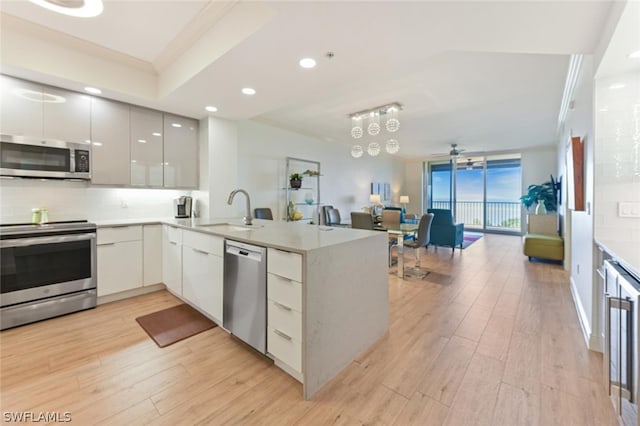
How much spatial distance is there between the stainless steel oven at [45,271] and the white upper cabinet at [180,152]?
3.80 ft

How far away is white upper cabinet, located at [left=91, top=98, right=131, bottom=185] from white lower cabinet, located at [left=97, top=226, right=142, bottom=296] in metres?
0.65

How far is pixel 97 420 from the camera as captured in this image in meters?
1.44

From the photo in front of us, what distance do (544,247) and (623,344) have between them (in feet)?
14.0

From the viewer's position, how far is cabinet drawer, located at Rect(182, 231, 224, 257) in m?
2.29

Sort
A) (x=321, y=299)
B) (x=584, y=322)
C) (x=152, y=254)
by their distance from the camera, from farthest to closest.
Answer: (x=152, y=254) → (x=584, y=322) → (x=321, y=299)

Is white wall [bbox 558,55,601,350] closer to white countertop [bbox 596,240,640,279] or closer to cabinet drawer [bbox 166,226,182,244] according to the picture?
white countertop [bbox 596,240,640,279]

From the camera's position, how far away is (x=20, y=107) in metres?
2.59

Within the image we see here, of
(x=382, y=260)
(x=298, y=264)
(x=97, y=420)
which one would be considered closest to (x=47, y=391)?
(x=97, y=420)

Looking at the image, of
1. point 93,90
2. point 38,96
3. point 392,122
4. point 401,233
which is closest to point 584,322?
point 401,233

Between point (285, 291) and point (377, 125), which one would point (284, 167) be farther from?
point (285, 291)

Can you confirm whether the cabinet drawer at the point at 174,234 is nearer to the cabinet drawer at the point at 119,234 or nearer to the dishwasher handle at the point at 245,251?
the cabinet drawer at the point at 119,234

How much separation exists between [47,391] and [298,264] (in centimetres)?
179

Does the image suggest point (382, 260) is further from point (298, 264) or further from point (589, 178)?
point (589, 178)

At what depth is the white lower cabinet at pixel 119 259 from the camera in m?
2.90
